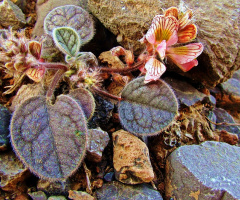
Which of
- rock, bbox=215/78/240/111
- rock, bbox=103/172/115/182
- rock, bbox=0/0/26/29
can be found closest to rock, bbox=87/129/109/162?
rock, bbox=103/172/115/182

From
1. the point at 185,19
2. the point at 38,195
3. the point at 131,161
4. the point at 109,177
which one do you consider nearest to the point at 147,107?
the point at 131,161

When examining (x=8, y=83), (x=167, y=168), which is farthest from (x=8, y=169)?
(x=167, y=168)

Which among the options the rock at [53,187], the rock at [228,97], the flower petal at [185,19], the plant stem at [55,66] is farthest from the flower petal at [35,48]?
the rock at [228,97]

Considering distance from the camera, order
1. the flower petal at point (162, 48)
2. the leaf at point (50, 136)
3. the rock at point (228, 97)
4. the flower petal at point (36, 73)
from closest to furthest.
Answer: the leaf at point (50, 136), the flower petal at point (162, 48), the flower petal at point (36, 73), the rock at point (228, 97)

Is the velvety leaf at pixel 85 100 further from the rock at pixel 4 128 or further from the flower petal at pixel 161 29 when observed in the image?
the flower petal at pixel 161 29

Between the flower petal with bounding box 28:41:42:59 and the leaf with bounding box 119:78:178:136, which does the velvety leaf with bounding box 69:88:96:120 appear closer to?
the leaf with bounding box 119:78:178:136

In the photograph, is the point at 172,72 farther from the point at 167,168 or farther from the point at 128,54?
the point at 167,168

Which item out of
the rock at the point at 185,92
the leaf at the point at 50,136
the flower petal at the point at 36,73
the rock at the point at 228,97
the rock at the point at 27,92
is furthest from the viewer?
the rock at the point at 228,97

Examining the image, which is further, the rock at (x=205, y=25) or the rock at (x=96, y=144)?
the rock at (x=205, y=25)
